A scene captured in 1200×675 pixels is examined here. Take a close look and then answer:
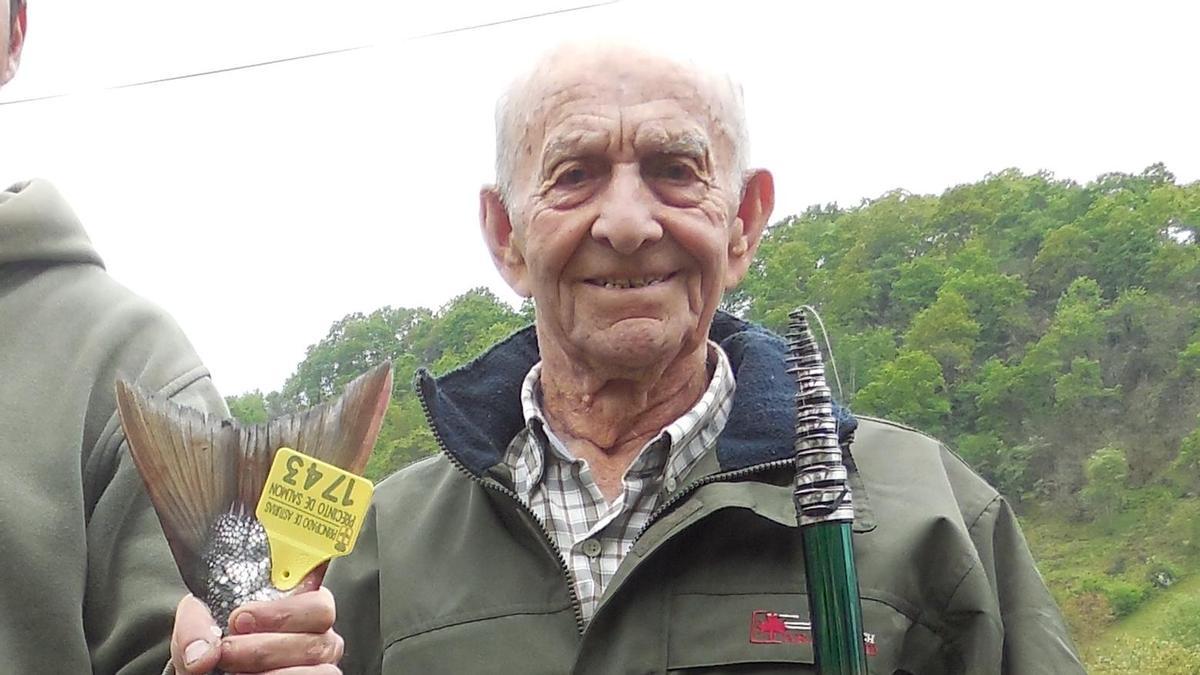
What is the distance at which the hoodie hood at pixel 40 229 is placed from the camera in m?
1.44

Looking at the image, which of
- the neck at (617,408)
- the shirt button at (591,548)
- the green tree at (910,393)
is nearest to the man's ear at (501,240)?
the neck at (617,408)

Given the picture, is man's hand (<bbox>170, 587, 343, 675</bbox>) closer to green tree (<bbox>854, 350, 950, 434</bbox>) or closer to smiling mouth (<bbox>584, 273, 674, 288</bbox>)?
smiling mouth (<bbox>584, 273, 674, 288</bbox>)

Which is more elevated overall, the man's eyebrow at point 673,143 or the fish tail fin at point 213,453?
the man's eyebrow at point 673,143

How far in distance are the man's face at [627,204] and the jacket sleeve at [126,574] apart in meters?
0.46

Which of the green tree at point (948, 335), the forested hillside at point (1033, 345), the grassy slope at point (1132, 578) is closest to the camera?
the grassy slope at point (1132, 578)

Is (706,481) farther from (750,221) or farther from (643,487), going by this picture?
(750,221)

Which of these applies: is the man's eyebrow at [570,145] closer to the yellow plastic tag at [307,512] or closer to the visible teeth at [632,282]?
the visible teeth at [632,282]

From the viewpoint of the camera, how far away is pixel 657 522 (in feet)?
4.30

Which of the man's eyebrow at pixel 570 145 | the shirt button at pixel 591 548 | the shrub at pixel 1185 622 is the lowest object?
the shrub at pixel 1185 622

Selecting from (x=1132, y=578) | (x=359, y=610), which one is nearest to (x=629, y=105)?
(x=359, y=610)

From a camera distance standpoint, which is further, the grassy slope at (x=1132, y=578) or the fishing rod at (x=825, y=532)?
the grassy slope at (x=1132, y=578)

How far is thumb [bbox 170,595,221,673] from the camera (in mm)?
1019

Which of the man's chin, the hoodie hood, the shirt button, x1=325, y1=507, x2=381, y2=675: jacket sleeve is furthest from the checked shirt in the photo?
the hoodie hood

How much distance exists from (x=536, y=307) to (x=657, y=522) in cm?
33
